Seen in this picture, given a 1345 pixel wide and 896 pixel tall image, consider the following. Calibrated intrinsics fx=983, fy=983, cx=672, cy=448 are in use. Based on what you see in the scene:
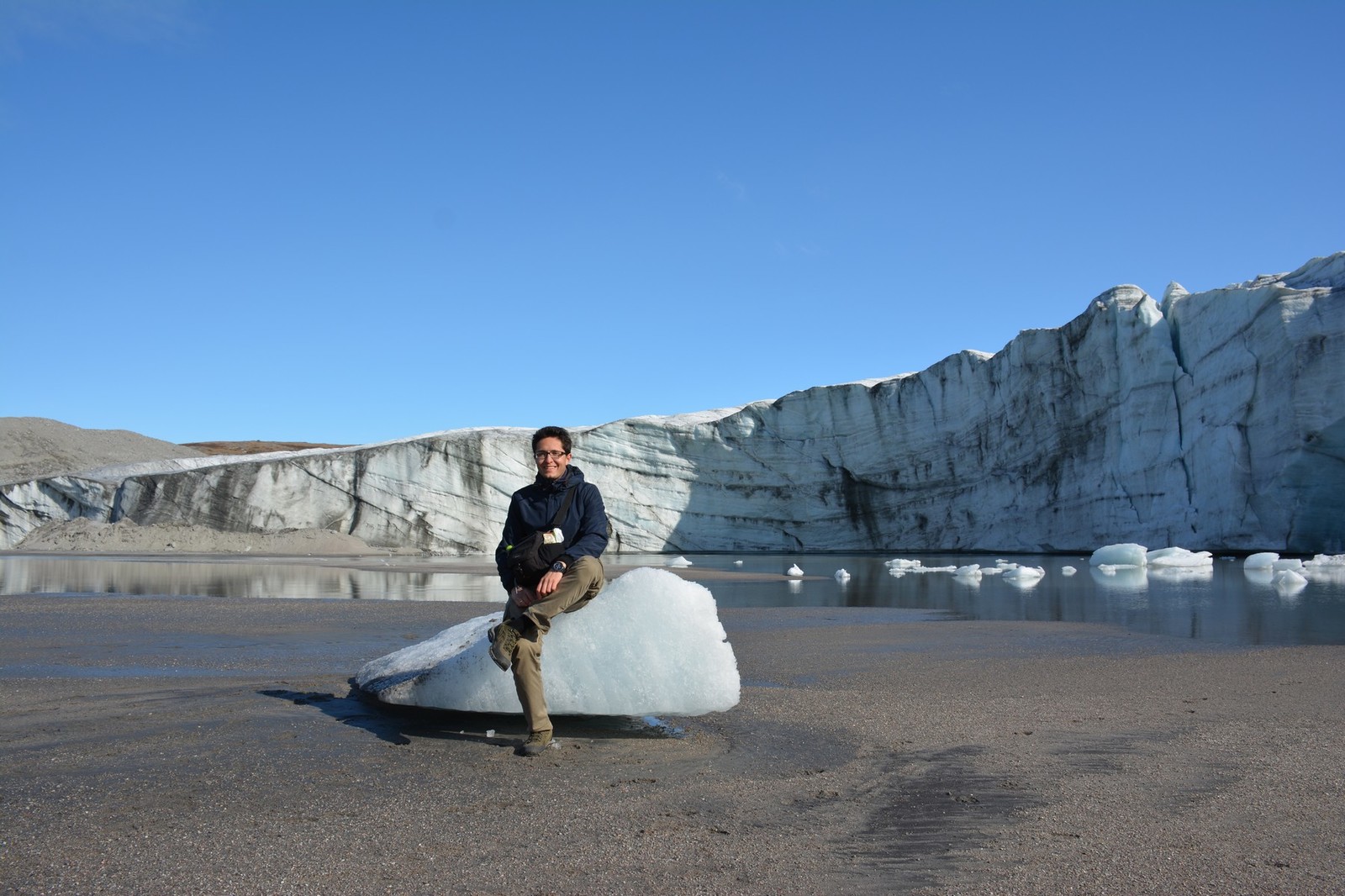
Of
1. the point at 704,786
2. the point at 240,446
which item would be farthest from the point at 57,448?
the point at 704,786

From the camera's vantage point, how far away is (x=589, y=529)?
3818 mm

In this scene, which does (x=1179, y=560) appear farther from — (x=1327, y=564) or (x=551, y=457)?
(x=551, y=457)

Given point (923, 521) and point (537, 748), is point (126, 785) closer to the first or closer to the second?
point (537, 748)

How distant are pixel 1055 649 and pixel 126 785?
228 inches

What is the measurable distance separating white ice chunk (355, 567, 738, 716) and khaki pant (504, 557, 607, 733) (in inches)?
5.2

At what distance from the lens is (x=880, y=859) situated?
2357 millimetres

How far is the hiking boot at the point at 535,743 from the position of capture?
3.47 m

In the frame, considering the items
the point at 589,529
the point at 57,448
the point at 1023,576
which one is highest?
the point at 57,448

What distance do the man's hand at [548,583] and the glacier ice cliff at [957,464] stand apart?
23.4m

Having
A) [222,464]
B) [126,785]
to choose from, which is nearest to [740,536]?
[222,464]

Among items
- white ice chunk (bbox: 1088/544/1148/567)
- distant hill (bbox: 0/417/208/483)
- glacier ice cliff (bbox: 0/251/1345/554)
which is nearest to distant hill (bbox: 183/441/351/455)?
distant hill (bbox: 0/417/208/483)

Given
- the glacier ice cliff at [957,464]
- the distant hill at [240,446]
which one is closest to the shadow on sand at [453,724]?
the glacier ice cliff at [957,464]

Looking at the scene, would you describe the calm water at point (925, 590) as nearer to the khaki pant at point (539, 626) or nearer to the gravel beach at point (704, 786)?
the gravel beach at point (704, 786)

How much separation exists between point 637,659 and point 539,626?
0.51 metres
